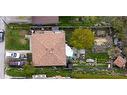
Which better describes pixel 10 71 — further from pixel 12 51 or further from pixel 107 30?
pixel 107 30

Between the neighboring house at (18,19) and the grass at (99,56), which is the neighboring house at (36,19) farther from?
the grass at (99,56)

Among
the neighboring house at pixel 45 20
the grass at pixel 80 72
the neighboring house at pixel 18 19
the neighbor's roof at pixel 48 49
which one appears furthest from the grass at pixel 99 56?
the neighboring house at pixel 18 19

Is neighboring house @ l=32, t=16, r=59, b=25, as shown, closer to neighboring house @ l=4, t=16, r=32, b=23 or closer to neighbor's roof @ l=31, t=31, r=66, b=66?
neighboring house @ l=4, t=16, r=32, b=23

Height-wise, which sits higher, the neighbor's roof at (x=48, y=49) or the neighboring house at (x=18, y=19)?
the neighboring house at (x=18, y=19)

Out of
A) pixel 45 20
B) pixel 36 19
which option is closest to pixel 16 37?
pixel 36 19

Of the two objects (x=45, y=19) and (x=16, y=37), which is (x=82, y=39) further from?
(x=16, y=37)

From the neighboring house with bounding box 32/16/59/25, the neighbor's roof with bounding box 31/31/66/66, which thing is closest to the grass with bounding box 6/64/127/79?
the neighbor's roof with bounding box 31/31/66/66
